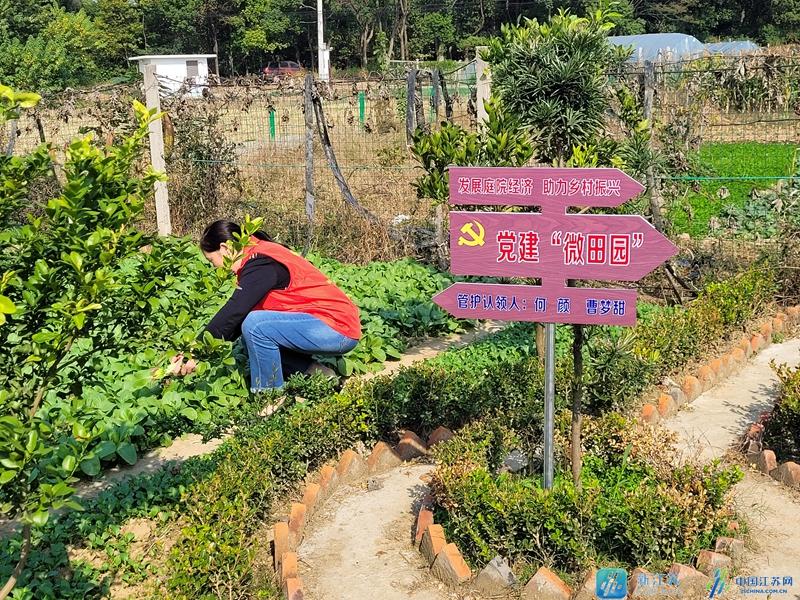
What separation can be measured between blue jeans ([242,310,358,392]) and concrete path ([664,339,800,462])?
2317mm

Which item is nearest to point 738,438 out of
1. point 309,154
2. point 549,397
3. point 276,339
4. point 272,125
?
point 549,397

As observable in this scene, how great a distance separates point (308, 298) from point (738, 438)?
287cm

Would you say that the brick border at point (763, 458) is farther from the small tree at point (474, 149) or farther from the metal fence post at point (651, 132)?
the metal fence post at point (651, 132)

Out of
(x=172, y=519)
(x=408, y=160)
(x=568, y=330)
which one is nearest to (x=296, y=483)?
(x=172, y=519)

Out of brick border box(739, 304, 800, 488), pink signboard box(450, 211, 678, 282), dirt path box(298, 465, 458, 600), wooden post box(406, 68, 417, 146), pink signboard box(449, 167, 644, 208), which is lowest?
dirt path box(298, 465, 458, 600)

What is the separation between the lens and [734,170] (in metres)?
13.8

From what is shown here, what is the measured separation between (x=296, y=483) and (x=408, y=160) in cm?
656

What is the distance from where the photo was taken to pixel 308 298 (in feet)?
18.7

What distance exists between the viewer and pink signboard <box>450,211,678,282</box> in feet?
12.3

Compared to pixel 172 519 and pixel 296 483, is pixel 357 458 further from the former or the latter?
pixel 172 519

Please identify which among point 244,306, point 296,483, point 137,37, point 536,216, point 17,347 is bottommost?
point 296,483

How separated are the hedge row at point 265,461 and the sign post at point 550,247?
1.17 metres

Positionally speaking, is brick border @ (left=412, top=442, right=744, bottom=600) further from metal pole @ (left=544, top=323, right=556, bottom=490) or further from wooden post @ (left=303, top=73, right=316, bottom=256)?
wooden post @ (left=303, top=73, right=316, bottom=256)

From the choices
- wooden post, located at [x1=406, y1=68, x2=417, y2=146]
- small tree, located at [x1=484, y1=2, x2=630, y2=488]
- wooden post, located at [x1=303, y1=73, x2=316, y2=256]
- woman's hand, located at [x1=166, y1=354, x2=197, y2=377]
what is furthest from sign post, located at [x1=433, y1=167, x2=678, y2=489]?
wooden post, located at [x1=303, y1=73, x2=316, y2=256]
